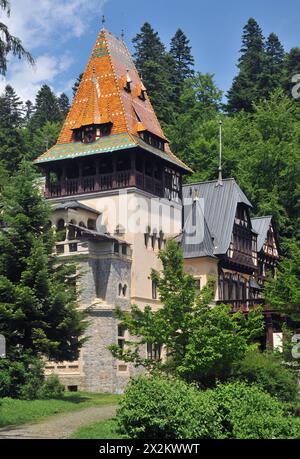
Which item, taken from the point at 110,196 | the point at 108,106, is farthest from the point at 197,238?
the point at 108,106

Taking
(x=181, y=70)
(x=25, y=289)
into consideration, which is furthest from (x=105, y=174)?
(x=181, y=70)

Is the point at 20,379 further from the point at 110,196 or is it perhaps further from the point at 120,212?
the point at 110,196

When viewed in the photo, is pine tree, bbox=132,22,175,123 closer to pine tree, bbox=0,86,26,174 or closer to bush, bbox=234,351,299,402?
pine tree, bbox=0,86,26,174

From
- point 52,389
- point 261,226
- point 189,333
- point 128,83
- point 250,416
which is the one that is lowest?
point 250,416

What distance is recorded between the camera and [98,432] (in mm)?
21172

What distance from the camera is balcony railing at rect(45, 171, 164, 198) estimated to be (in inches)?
1729

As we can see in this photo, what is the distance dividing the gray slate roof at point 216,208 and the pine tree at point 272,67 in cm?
3165

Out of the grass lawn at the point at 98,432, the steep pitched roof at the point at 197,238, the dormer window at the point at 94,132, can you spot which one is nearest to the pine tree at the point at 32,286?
the grass lawn at the point at 98,432

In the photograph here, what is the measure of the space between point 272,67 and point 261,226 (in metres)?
34.6

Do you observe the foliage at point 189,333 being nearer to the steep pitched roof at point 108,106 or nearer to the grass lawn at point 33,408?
the grass lawn at point 33,408

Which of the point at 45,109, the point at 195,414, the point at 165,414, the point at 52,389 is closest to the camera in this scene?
the point at 165,414

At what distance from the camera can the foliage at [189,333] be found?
26781 mm

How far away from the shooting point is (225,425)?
69.1 feet
